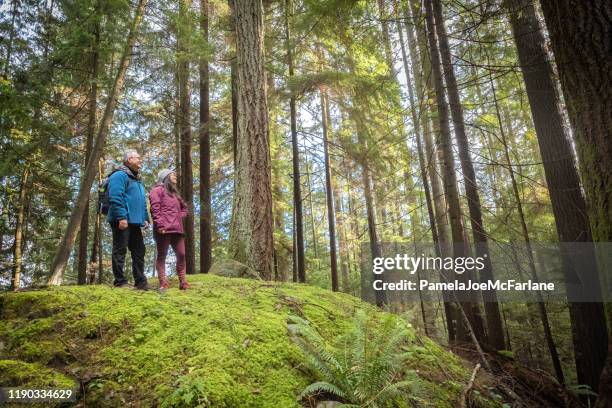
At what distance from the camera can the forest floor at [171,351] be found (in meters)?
2.58

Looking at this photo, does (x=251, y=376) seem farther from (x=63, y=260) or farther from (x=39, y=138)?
(x=39, y=138)

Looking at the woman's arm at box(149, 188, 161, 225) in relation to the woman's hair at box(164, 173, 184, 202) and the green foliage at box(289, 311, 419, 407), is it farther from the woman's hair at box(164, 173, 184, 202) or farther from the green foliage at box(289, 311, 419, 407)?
the green foliage at box(289, 311, 419, 407)

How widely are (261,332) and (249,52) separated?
19.6 ft

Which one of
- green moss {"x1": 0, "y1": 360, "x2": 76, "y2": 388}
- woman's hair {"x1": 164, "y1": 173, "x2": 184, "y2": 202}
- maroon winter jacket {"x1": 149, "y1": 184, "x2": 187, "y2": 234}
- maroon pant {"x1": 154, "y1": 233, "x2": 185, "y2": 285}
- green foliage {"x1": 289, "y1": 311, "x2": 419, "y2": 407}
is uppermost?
woman's hair {"x1": 164, "y1": 173, "x2": 184, "y2": 202}

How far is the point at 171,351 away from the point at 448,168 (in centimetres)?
532

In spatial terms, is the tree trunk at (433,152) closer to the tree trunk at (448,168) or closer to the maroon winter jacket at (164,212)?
the tree trunk at (448,168)

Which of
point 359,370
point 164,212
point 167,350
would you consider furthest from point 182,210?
point 359,370

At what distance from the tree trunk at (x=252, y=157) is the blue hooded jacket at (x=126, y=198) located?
203 cm

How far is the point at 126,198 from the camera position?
4.91m

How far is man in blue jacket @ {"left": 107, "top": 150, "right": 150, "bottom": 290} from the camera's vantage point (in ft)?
15.6

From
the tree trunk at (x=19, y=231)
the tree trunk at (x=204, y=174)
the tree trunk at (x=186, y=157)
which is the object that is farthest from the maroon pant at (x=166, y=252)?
the tree trunk at (x=19, y=231)

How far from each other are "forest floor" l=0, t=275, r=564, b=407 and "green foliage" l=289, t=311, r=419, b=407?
0.19 meters

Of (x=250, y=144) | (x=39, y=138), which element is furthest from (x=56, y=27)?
(x=250, y=144)

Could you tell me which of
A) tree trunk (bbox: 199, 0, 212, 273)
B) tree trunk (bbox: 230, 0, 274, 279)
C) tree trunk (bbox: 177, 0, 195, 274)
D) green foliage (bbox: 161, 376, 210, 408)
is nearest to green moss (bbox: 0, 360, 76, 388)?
green foliage (bbox: 161, 376, 210, 408)
